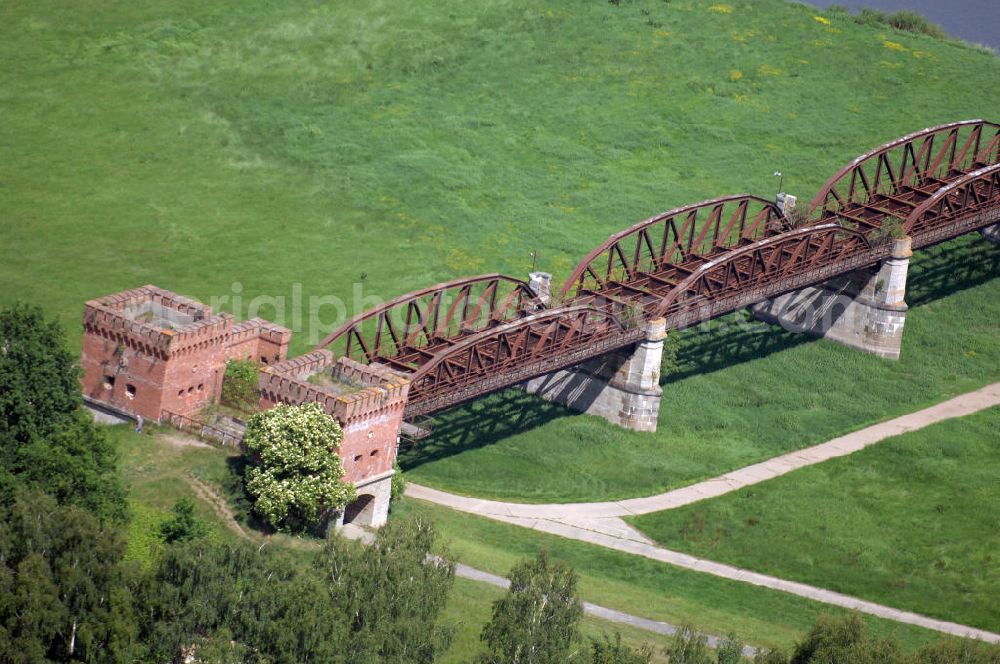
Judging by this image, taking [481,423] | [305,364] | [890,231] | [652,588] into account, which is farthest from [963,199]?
[305,364]

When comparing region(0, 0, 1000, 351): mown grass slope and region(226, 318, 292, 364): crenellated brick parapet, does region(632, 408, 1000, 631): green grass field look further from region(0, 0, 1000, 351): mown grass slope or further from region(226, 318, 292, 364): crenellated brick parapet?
region(0, 0, 1000, 351): mown grass slope

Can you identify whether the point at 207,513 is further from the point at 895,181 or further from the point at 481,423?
the point at 895,181

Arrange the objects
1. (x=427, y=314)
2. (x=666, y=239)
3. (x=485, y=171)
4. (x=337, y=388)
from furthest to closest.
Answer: (x=485, y=171)
(x=666, y=239)
(x=427, y=314)
(x=337, y=388)

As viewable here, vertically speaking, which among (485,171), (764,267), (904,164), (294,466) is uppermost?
(904,164)

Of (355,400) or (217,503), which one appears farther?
(355,400)

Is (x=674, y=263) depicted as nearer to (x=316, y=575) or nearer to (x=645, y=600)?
(x=645, y=600)

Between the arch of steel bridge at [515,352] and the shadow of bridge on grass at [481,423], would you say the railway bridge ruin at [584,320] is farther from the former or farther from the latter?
the shadow of bridge on grass at [481,423]

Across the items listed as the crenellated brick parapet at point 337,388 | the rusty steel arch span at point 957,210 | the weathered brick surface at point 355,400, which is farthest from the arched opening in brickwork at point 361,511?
the rusty steel arch span at point 957,210
